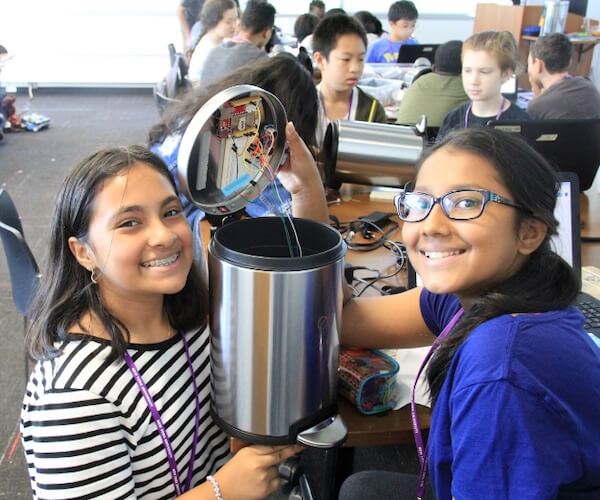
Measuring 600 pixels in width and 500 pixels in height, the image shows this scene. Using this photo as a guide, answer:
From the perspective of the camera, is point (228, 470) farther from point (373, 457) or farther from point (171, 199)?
point (373, 457)

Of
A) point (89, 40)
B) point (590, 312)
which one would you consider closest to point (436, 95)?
point (590, 312)

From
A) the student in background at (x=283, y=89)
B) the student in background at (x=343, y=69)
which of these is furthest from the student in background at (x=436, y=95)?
the student in background at (x=283, y=89)

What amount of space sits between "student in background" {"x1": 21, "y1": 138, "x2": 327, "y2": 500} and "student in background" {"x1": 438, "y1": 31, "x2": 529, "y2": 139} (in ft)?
5.34

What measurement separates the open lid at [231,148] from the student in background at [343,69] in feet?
5.18

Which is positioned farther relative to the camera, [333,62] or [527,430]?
[333,62]

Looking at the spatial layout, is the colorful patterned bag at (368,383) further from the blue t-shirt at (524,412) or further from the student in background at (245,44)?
the student in background at (245,44)

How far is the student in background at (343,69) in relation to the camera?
240 centimetres

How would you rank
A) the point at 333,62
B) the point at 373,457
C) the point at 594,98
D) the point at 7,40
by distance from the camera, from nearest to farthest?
1. the point at 373,457
2. the point at 333,62
3. the point at 594,98
4. the point at 7,40

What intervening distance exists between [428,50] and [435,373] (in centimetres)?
381

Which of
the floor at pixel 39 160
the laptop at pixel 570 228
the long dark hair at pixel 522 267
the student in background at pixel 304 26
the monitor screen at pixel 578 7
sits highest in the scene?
the monitor screen at pixel 578 7

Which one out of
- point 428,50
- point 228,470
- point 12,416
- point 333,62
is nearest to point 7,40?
point 428,50

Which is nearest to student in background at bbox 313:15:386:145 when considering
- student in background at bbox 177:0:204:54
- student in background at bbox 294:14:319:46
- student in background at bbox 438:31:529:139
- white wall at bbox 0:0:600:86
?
student in background at bbox 438:31:529:139

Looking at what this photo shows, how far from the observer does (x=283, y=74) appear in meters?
1.54

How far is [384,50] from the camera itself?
4551mm
